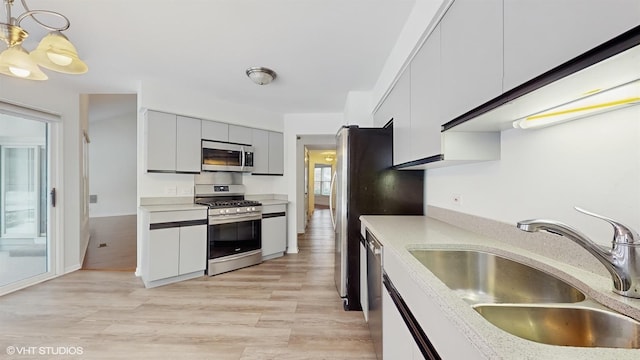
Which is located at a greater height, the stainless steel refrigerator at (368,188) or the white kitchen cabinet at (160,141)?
the white kitchen cabinet at (160,141)

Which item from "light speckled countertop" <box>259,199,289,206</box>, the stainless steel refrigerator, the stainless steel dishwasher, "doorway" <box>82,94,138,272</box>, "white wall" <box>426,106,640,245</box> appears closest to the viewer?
"white wall" <box>426,106,640,245</box>

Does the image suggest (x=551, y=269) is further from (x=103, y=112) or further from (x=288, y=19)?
(x=103, y=112)

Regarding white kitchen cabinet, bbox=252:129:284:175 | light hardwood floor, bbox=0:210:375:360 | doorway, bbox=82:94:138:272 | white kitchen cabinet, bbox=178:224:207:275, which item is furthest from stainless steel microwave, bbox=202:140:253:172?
doorway, bbox=82:94:138:272

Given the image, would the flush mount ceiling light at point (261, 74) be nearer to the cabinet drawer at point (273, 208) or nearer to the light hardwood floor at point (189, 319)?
the cabinet drawer at point (273, 208)

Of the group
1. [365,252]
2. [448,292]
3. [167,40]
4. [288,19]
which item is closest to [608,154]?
[448,292]

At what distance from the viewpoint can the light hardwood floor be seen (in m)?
1.83

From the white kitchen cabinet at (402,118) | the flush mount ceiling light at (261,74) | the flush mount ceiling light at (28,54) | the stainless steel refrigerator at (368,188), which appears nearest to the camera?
the flush mount ceiling light at (28,54)

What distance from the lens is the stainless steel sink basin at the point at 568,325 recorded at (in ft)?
2.20

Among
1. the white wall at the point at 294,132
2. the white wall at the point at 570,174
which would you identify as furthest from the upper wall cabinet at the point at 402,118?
the white wall at the point at 294,132

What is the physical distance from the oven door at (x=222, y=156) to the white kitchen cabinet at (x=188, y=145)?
0.09 meters

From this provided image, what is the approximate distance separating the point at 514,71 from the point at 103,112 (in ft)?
27.9

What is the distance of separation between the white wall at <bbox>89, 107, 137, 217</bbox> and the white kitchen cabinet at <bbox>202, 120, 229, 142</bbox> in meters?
5.39

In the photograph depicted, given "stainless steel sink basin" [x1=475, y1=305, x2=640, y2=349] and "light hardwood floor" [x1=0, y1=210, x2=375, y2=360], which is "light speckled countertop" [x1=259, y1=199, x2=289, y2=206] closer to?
"light hardwood floor" [x1=0, y1=210, x2=375, y2=360]

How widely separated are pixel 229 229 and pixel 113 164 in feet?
21.7
